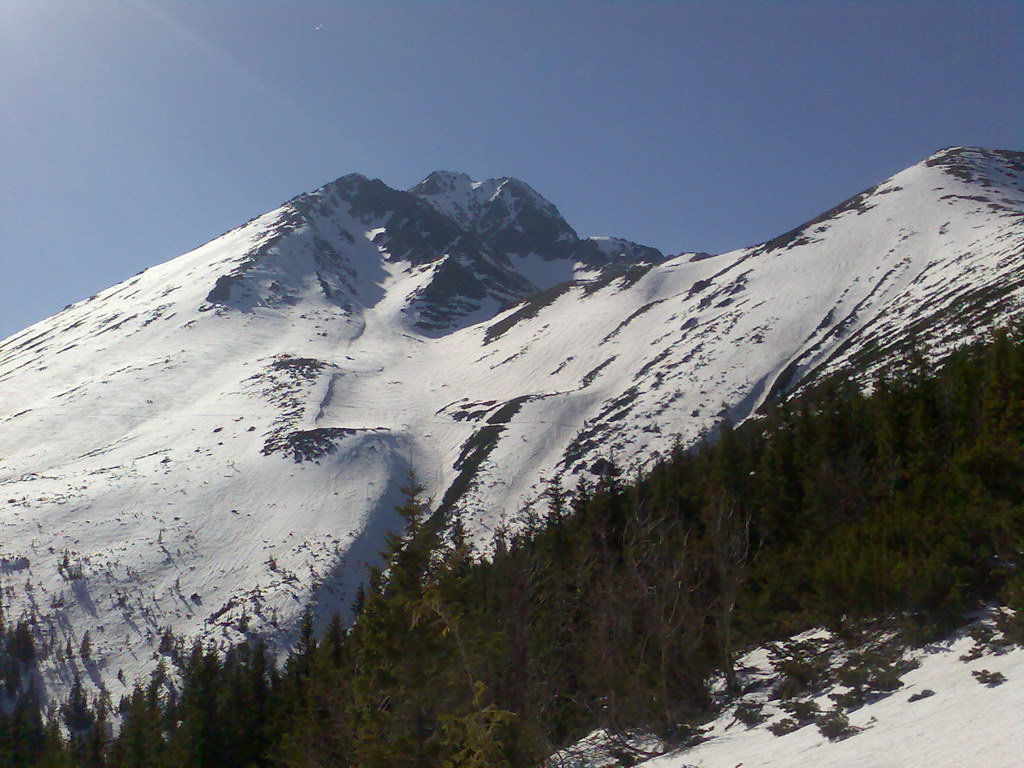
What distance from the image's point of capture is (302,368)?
12712 centimetres

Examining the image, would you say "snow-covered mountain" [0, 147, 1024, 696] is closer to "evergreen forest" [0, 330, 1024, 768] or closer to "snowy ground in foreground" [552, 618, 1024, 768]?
"evergreen forest" [0, 330, 1024, 768]

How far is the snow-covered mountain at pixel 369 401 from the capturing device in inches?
2598

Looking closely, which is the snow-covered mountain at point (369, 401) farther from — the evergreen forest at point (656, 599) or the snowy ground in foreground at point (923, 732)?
the snowy ground in foreground at point (923, 732)

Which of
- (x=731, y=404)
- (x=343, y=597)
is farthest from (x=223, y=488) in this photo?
(x=731, y=404)

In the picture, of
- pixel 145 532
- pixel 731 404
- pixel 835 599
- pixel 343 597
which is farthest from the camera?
pixel 731 404

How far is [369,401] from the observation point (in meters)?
118

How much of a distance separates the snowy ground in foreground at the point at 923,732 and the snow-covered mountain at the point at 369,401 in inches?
2049

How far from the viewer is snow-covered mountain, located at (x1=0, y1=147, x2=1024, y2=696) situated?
6600 centimetres

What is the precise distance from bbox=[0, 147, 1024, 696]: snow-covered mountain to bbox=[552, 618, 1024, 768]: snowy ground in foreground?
171 ft

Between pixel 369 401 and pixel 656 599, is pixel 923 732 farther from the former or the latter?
pixel 369 401

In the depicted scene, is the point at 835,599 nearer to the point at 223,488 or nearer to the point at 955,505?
the point at 955,505

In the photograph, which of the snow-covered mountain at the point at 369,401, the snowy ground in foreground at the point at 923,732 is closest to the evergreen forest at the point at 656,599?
the snowy ground in foreground at the point at 923,732

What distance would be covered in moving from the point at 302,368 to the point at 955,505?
120m

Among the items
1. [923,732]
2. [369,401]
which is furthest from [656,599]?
[369,401]
